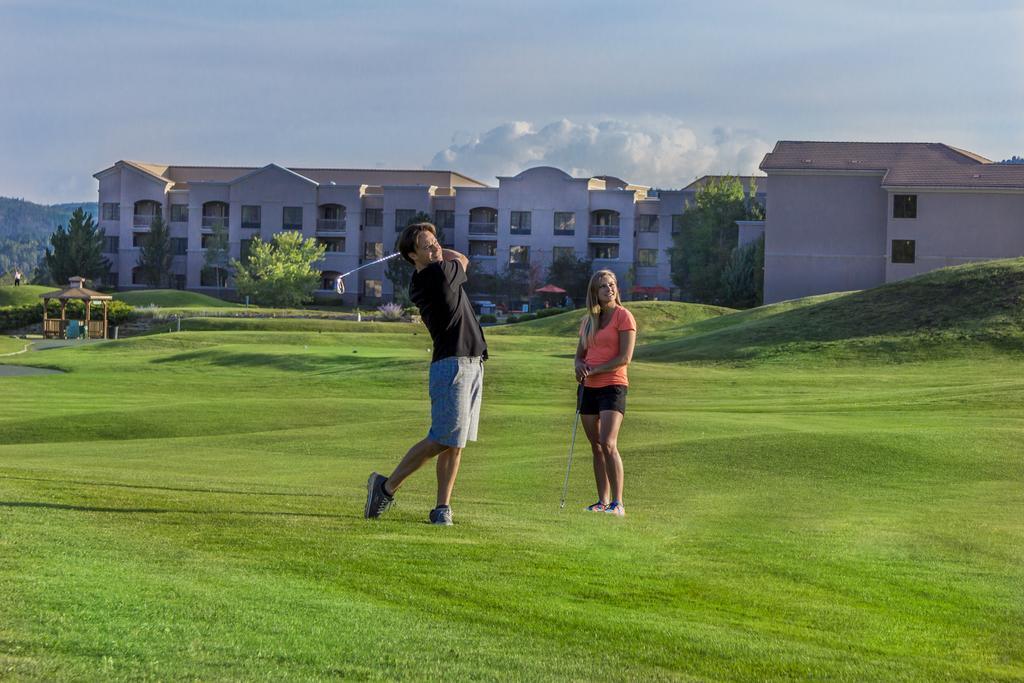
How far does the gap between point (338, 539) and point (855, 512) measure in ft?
19.1

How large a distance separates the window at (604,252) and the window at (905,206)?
1666 inches

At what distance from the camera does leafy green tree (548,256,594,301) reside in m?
110

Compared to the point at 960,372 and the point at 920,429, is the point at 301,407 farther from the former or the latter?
the point at 960,372

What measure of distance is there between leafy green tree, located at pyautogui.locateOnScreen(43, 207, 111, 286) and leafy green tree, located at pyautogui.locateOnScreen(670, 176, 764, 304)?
48.3 metres

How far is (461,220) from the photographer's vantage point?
116062mm

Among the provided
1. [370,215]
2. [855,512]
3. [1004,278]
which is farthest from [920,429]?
[370,215]

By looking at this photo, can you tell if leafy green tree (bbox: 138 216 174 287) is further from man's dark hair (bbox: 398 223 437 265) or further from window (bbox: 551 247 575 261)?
man's dark hair (bbox: 398 223 437 265)

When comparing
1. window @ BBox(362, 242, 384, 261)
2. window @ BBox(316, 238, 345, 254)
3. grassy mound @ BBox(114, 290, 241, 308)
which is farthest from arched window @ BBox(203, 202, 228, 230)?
grassy mound @ BBox(114, 290, 241, 308)

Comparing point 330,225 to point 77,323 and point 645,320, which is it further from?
point 645,320

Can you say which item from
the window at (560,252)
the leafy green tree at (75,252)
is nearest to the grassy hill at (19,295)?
the leafy green tree at (75,252)

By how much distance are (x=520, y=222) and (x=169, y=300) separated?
105 ft

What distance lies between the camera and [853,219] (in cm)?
7838

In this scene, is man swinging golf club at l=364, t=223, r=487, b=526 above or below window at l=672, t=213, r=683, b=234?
below

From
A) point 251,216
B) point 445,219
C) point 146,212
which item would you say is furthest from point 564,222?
point 146,212
